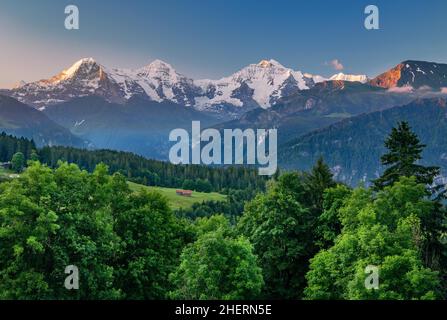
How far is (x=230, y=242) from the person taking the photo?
48375mm

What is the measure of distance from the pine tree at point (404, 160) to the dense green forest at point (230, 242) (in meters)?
0.13

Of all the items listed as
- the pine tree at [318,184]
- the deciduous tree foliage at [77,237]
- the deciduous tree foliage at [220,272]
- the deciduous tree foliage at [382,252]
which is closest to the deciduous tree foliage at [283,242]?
the pine tree at [318,184]

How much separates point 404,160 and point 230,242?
26981 mm

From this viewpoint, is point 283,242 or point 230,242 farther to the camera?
point 283,242

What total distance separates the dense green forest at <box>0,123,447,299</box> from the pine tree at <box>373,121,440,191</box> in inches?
5.1

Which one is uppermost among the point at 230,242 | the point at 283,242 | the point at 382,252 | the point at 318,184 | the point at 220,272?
the point at 318,184

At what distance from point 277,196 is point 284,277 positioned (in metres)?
10.3

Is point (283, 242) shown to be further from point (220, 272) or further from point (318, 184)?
point (220, 272)

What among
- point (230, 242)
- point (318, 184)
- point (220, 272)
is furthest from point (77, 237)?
point (318, 184)

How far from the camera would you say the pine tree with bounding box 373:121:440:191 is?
61.6 metres

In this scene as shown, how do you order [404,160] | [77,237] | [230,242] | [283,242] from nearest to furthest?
[77,237]
[230,242]
[404,160]
[283,242]
